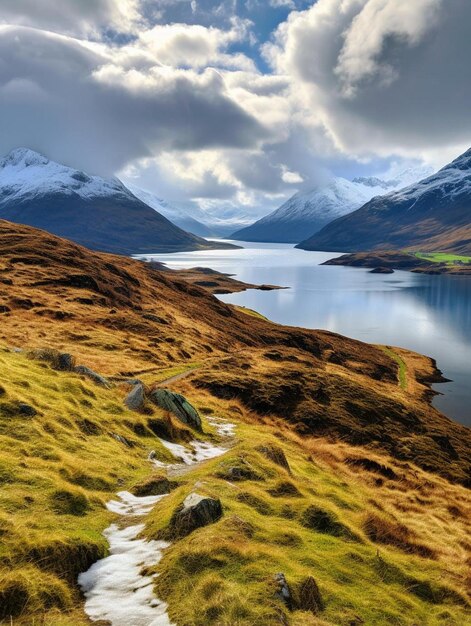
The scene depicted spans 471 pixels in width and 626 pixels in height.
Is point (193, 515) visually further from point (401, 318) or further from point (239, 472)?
point (401, 318)

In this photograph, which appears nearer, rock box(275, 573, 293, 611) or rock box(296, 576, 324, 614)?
rock box(275, 573, 293, 611)

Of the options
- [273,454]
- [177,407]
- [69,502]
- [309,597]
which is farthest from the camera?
[177,407]

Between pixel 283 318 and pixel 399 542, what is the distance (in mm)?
122275

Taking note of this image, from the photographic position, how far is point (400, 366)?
3445 inches

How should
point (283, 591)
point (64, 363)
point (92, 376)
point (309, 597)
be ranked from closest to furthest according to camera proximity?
point (283, 591) < point (309, 597) < point (64, 363) < point (92, 376)

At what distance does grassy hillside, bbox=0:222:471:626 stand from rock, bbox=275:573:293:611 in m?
0.11

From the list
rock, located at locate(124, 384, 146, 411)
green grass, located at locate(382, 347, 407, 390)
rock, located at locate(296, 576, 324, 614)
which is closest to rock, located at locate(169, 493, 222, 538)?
rock, located at locate(296, 576, 324, 614)

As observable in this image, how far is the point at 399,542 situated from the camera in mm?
16453

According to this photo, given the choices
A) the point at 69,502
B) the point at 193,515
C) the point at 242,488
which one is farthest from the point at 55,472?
the point at 242,488

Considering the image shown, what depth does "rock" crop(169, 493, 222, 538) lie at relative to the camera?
39.7 feet

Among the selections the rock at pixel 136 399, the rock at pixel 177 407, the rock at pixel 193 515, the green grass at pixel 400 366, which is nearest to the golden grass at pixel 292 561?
the rock at pixel 193 515

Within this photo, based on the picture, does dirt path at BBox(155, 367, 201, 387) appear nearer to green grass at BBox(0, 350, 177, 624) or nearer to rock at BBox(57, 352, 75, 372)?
rock at BBox(57, 352, 75, 372)

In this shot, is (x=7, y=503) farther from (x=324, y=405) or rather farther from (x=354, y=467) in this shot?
(x=324, y=405)

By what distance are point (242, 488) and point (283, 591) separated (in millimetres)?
6364
